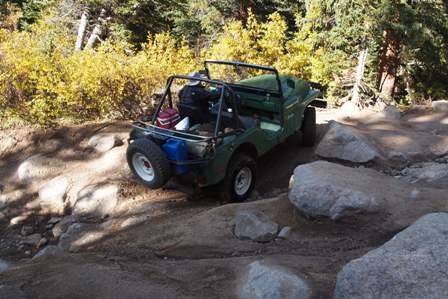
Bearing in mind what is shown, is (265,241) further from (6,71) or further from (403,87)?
(403,87)

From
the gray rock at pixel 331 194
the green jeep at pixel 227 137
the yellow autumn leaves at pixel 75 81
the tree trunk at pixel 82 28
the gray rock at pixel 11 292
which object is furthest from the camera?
the tree trunk at pixel 82 28

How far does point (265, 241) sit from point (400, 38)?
39.0 ft

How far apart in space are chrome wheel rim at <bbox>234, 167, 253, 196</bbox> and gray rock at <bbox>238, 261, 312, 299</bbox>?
2.51 m

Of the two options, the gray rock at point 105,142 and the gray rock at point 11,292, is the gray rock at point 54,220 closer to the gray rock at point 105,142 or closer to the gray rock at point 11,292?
the gray rock at point 105,142

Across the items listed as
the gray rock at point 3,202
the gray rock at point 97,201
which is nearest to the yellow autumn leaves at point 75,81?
the gray rock at point 3,202

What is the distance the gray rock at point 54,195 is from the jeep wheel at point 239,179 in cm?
311

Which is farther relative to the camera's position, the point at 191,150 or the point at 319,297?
the point at 191,150

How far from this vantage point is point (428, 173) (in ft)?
22.5

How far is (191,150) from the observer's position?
6160 mm

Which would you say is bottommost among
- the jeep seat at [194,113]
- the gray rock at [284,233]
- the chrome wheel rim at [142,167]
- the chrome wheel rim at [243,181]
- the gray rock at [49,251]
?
the gray rock at [49,251]

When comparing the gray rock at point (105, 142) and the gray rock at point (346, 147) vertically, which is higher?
the gray rock at point (346, 147)

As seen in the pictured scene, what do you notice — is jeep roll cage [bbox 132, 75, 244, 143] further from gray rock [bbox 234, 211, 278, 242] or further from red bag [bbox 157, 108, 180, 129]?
gray rock [bbox 234, 211, 278, 242]

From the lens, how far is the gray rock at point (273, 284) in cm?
394

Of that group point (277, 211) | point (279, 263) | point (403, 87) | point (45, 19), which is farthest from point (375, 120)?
point (45, 19)
